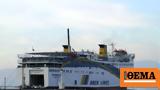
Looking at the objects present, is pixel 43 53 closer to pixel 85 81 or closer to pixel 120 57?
pixel 85 81

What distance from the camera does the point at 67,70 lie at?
9712 centimetres

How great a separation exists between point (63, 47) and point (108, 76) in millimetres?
10841

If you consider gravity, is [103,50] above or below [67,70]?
above

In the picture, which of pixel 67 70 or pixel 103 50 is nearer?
pixel 67 70

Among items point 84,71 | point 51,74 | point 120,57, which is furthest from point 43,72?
point 120,57

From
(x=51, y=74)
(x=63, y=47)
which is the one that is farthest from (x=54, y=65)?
(x=63, y=47)

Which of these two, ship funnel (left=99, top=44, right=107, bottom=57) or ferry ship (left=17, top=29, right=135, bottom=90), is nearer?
ferry ship (left=17, top=29, right=135, bottom=90)

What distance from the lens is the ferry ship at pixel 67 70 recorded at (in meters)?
95.2

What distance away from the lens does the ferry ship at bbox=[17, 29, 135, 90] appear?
9525 centimetres

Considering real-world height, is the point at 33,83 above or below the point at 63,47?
below

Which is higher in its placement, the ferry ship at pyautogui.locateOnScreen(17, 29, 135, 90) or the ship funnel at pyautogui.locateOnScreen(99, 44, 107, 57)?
the ship funnel at pyautogui.locateOnScreen(99, 44, 107, 57)

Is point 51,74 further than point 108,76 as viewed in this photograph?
No

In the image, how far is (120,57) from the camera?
10894 cm

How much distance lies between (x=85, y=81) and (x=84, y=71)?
6.23ft
